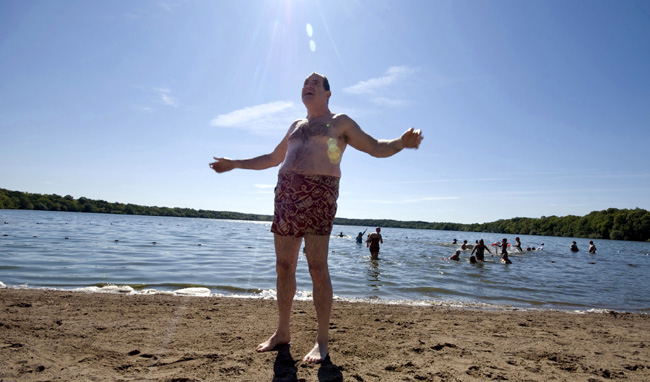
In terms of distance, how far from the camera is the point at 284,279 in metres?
3.18

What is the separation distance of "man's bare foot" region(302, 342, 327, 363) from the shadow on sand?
0.14 ft

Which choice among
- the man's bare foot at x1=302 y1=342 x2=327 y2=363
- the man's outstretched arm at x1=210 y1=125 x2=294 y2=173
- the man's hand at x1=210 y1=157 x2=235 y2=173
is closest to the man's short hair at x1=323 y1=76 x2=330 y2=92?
the man's outstretched arm at x1=210 y1=125 x2=294 y2=173

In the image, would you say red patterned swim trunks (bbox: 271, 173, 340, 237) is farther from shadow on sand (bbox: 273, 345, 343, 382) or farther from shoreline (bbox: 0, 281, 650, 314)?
shoreline (bbox: 0, 281, 650, 314)

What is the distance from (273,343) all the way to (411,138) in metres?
2.17

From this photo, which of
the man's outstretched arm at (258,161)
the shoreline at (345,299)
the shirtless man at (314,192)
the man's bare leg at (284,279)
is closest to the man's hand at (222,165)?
the man's outstretched arm at (258,161)

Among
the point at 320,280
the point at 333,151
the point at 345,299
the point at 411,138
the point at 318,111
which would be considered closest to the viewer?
the point at 411,138

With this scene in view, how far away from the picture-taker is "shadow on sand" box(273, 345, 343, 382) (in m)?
2.55

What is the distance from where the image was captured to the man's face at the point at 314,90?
10.8ft

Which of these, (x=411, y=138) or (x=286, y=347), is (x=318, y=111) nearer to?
(x=411, y=138)

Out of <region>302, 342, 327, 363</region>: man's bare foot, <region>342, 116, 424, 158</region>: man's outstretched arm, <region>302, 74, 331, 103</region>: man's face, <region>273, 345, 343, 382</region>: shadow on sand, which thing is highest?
<region>302, 74, 331, 103</region>: man's face

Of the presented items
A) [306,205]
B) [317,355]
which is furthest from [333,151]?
[317,355]

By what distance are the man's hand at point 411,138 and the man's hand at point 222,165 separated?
5.54 feet

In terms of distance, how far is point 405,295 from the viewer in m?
8.09

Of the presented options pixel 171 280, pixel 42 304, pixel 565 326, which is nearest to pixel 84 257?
pixel 171 280
